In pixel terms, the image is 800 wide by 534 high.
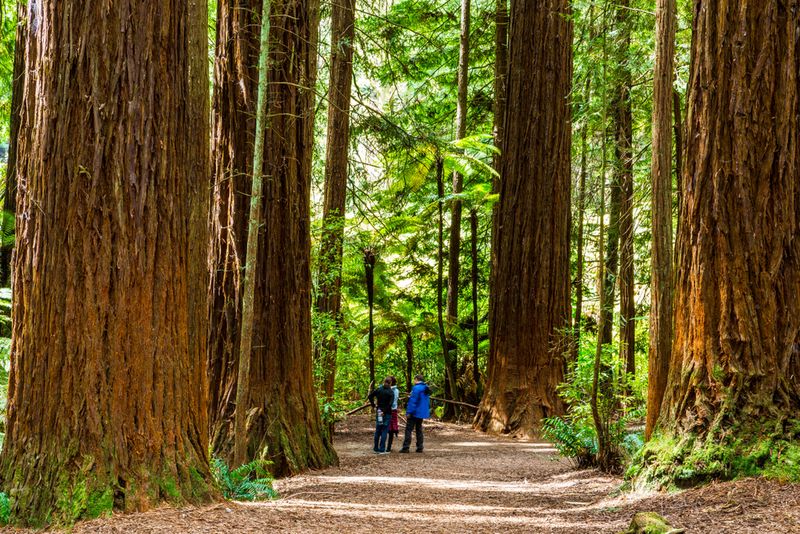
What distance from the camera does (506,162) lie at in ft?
49.4

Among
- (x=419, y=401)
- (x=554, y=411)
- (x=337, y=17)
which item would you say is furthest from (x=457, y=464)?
(x=337, y=17)

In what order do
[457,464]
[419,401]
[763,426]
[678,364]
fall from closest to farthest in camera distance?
[763,426] < [678,364] < [457,464] < [419,401]

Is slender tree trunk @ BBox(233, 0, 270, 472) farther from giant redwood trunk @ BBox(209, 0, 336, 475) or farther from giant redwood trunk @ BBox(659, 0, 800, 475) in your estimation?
giant redwood trunk @ BBox(659, 0, 800, 475)

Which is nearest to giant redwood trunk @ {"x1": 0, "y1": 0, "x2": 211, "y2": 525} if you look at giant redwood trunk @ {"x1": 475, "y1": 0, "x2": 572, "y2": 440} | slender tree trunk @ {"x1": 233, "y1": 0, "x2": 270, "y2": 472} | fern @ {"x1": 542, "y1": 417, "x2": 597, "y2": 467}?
slender tree trunk @ {"x1": 233, "y1": 0, "x2": 270, "y2": 472}

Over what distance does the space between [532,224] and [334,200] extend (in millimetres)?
3892

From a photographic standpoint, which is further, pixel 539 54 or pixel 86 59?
pixel 539 54

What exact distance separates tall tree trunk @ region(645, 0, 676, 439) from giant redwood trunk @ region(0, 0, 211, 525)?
178 inches

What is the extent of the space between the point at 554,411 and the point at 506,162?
498cm

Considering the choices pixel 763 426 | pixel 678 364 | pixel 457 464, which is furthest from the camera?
pixel 457 464

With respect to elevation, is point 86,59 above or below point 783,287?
above

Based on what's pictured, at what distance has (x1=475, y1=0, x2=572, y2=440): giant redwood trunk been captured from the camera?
568 inches

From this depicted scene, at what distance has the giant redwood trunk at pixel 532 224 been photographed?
14.4m

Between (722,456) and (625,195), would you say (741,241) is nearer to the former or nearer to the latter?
(722,456)

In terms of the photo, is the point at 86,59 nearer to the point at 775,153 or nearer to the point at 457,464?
the point at 775,153
